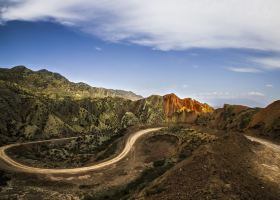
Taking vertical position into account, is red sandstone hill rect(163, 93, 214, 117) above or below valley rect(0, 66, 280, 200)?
above

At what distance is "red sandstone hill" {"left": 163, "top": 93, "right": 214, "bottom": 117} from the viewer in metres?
151

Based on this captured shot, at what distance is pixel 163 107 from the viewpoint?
163375 mm

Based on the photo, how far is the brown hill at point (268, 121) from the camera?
58312 mm

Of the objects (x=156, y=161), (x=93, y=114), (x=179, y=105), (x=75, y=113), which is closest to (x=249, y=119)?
(x=156, y=161)

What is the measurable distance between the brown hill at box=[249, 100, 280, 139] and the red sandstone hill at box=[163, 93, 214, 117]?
3182 inches

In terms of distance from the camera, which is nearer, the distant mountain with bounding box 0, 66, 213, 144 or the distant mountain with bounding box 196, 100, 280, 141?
the distant mountain with bounding box 196, 100, 280, 141

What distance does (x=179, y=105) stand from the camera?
15725cm

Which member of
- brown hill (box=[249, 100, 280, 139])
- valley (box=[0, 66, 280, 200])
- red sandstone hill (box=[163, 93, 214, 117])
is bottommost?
valley (box=[0, 66, 280, 200])

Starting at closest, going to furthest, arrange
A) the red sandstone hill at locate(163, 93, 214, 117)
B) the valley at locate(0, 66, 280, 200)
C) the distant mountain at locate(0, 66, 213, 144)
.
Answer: the valley at locate(0, 66, 280, 200) < the distant mountain at locate(0, 66, 213, 144) < the red sandstone hill at locate(163, 93, 214, 117)

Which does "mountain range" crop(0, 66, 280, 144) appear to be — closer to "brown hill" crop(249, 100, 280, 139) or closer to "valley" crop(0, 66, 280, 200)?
"valley" crop(0, 66, 280, 200)

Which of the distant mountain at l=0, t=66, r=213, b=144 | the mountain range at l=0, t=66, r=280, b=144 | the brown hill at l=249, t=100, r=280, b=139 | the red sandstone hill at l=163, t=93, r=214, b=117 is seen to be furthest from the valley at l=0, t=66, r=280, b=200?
the red sandstone hill at l=163, t=93, r=214, b=117

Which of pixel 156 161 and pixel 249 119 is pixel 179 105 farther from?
pixel 156 161

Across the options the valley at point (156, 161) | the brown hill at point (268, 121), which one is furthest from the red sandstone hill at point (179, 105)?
the brown hill at point (268, 121)

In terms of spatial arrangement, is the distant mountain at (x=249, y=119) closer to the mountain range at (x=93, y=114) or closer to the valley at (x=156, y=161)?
the mountain range at (x=93, y=114)
